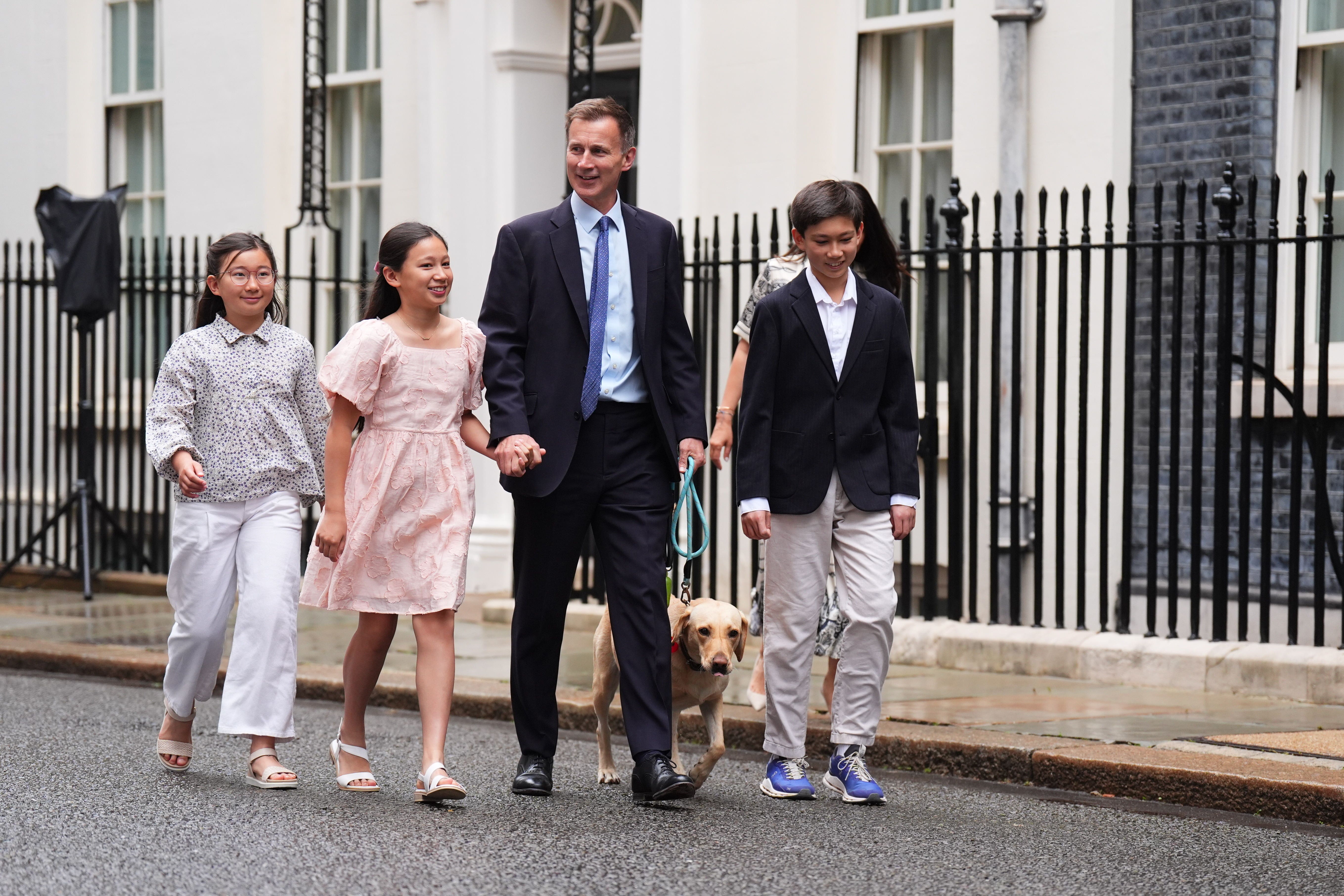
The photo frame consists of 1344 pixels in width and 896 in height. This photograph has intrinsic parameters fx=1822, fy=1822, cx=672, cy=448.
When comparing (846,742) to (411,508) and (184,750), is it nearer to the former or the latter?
(411,508)

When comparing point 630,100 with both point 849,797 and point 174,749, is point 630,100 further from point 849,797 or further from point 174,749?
point 849,797

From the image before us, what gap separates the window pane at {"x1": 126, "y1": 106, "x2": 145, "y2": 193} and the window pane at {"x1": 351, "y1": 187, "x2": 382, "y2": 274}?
231 cm

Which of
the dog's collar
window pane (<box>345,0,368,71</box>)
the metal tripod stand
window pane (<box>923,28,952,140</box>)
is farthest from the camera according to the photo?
window pane (<box>345,0,368,71</box>)

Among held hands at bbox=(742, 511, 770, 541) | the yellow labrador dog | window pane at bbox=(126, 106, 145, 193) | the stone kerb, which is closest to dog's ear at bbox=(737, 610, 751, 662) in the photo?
the yellow labrador dog

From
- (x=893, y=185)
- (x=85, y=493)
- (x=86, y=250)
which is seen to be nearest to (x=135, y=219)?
(x=86, y=250)

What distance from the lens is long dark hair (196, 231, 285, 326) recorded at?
599 cm

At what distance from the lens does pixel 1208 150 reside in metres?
8.54

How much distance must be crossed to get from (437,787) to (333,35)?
30.1ft

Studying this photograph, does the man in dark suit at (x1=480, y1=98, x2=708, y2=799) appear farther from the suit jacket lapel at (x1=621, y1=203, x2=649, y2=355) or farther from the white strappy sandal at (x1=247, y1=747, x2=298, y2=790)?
the white strappy sandal at (x1=247, y1=747, x2=298, y2=790)

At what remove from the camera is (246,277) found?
5.92 meters

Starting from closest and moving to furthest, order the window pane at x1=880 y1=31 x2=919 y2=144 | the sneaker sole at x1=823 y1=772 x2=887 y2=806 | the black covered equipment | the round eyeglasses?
the sneaker sole at x1=823 y1=772 x2=887 y2=806
the round eyeglasses
the window pane at x1=880 y1=31 x2=919 y2=144
the black covered equipment

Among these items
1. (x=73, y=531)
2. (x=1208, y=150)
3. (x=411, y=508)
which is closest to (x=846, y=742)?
(x=411, y=508)

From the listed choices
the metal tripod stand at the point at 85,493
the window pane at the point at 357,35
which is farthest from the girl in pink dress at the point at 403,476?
the window pane at the point at 357,35

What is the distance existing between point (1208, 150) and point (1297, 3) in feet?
2.60
